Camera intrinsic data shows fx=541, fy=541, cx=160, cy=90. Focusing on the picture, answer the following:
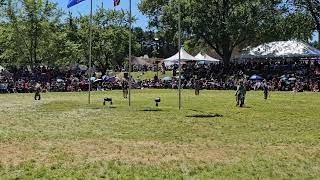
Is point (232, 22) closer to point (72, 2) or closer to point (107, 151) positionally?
point (72, 2)

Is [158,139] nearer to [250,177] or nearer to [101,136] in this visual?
[101,136]

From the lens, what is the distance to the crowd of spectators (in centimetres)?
4916

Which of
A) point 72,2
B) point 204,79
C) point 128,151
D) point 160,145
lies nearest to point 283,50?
point 204,79

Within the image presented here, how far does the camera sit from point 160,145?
46.8 feet

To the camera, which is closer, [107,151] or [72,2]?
[107,151]

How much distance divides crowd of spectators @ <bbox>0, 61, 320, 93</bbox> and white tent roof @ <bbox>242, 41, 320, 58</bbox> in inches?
41.0

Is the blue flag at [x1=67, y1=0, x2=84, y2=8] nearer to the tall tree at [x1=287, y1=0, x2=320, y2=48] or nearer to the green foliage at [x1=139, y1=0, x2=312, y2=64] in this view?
the green foliage at [x1=139, y1=0, x2=312, y2=64]

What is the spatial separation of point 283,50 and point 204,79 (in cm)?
1022

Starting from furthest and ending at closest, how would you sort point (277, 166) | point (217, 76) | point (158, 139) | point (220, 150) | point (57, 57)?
point (57, 57), point (217, 76), point (158, 139), point (220, 150), point (277, 166)

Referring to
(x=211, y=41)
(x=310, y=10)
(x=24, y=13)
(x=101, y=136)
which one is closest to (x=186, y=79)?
(x=211, y=41)

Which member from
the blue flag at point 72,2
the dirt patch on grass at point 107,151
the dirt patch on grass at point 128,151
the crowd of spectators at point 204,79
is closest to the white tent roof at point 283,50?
the crowd of spectators at point 204,79

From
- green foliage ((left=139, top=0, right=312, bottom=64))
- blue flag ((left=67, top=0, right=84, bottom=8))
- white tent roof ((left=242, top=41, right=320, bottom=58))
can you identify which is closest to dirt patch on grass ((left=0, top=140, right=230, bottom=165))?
blue flag ((left=67, top=0, right=84, bottom=8))

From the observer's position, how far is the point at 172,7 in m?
63.4

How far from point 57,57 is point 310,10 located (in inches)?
1281
